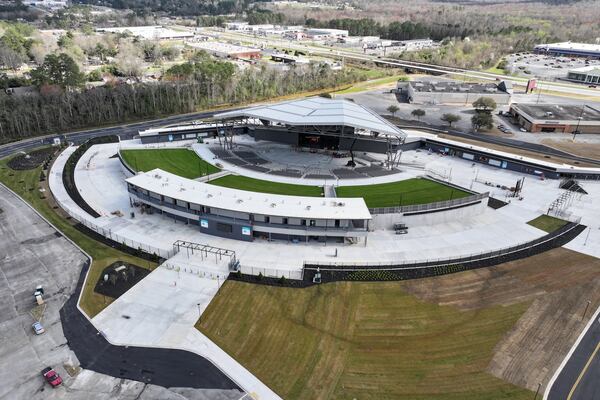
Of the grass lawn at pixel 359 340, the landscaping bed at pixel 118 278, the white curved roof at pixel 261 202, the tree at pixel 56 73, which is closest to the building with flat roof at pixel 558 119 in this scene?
the white curved roof at pixel 261 202

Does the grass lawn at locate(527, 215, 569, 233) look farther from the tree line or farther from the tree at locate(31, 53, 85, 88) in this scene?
the tree at locate(31, 53, 85, 88)

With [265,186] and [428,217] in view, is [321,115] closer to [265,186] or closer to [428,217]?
[265,186]

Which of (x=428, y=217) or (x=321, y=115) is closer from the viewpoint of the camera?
(x=428, y=217)

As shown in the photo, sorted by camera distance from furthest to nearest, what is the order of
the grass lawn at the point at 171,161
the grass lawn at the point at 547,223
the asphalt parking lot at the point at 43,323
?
the grass lawn at the point at 171,161 < the grass lawn at the point at 547,223 < the asphalt parking lot at the point at 43,323

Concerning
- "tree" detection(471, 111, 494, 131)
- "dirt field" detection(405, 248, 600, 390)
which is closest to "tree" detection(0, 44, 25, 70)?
"tree" detection(471, 111, 494, 131)

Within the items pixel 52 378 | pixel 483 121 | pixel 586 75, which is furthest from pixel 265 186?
pixel 586 75

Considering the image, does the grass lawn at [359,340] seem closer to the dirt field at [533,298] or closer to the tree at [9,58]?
the dirt field at [533,298]

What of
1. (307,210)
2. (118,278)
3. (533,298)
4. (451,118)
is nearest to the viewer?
(533,298)
